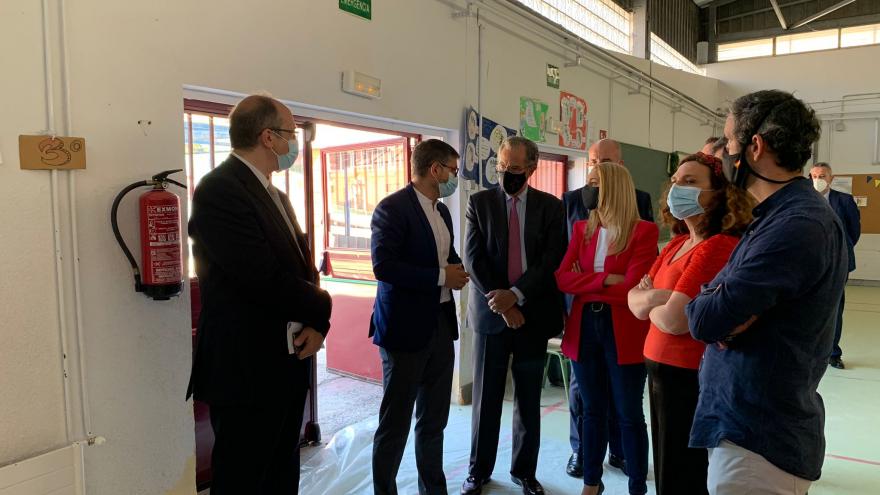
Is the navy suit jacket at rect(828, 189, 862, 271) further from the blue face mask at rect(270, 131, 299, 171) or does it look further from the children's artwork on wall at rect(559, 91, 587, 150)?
the blue face mask at rect(270, 131, 299, 171)

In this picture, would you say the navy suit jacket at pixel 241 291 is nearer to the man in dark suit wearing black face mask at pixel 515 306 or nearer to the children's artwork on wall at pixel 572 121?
the man in dark suit wearing black face mask at pixel 515 306

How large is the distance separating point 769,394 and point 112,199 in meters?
2.06

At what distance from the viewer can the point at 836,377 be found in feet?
14.0

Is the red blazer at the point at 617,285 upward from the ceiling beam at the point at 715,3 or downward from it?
downward

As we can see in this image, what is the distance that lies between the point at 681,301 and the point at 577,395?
111 cm

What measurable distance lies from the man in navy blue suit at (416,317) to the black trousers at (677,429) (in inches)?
33.1

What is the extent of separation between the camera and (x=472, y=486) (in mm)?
2479

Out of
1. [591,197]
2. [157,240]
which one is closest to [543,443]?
[591,197]

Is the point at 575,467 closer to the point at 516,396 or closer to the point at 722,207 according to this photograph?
the point at 516,396

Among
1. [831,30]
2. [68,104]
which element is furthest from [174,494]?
[831,30]

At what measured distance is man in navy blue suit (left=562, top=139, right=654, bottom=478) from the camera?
2.62m

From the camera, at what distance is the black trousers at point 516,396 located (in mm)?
2465

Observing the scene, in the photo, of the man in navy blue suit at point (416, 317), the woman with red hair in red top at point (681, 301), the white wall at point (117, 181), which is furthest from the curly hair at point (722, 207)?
the white wall at point (117, 181)

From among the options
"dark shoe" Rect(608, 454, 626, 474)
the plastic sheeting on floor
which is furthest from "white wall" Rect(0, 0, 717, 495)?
"dark shoe" Rect(608, 454, 626, 474)
